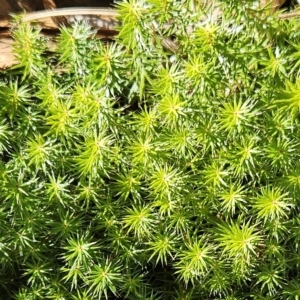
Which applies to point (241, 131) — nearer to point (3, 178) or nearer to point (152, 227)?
point (152, 227)

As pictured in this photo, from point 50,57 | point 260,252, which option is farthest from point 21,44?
point 260,252

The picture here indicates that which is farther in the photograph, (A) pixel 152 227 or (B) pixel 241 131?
(A) pixel 152 227

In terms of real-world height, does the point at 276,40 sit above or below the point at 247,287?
above

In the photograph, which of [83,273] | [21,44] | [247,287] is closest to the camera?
[21,44]

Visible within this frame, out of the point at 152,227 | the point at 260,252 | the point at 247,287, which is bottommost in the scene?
the point at 247,287

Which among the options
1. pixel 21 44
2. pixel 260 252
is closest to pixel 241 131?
pixel 260 252

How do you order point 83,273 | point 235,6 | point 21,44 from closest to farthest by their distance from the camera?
point 235,6 → point 21,44 → point 83,273
